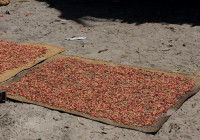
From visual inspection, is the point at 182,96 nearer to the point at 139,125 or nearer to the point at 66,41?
the point at 139,125

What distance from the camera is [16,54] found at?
6.80 meters

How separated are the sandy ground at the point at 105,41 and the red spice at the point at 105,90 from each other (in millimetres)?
259

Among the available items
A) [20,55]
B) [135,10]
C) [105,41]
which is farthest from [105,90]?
[135,10]

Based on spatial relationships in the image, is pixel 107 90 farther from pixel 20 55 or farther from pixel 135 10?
pixel 135 10

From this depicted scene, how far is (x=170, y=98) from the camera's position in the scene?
4941 millimetres

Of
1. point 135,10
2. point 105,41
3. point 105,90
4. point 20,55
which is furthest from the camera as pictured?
point 135,10

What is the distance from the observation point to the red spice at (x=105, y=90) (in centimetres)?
463

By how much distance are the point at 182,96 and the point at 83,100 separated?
1574mm

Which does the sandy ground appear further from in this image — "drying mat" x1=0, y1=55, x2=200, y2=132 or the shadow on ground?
"drying mat" x1=0, y1=55, x2=200, y2=132

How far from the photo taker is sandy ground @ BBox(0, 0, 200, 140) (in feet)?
13.8

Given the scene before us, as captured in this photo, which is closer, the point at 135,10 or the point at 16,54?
the point at 16,54

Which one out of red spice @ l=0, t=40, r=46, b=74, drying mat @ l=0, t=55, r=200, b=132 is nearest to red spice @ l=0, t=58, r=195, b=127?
drying mat @ l=0, t=55, r=200, b=132

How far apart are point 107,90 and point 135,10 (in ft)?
19.4

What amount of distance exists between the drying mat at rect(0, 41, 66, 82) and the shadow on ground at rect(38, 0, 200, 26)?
2.81 metres
